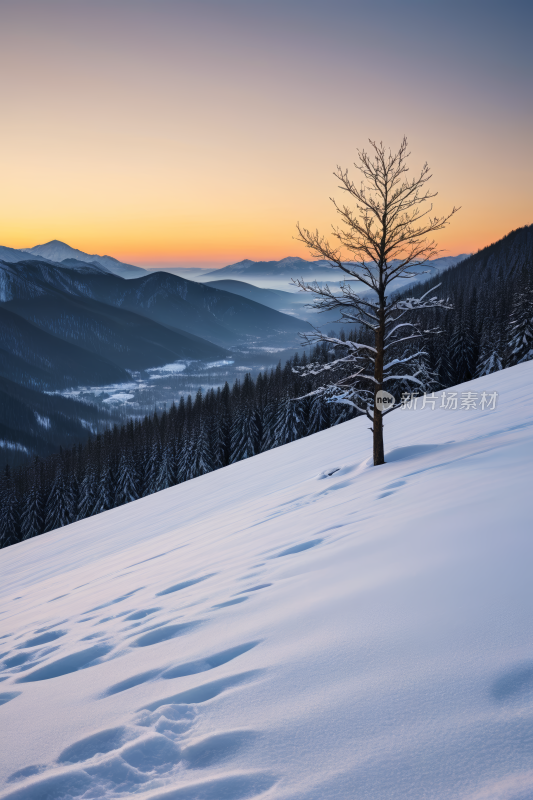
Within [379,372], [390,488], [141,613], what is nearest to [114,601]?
[141,613]

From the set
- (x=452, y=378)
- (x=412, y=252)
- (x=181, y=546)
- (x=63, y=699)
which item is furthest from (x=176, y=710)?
(x=452, y=378)

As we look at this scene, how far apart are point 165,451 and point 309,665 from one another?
Result: 58.8 meters

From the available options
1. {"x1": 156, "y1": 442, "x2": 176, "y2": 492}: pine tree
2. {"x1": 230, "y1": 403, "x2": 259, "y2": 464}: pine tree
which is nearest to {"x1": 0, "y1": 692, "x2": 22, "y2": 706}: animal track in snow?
{"x1": 230, "y1": 403, "x2": 259, "y2": 464}: pine tree

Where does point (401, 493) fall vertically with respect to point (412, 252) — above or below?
below

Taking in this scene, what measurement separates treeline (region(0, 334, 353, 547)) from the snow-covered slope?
45.3 meters

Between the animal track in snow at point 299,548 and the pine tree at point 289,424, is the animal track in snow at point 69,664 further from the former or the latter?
the pine tree at point 289,424

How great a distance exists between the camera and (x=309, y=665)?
10.3ft

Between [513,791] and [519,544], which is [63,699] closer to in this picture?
[513,791]

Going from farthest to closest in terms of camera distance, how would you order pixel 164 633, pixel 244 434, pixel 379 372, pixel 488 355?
pixel 244 434
pixel 488 355
pixel 379 372
pixel 164 633

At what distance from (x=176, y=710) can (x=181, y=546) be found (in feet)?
23.7

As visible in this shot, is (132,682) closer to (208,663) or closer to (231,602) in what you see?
(208,663)

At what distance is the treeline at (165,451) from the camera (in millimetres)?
55188

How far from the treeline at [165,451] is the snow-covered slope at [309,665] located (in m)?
45.3

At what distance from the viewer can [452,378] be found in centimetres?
5550
